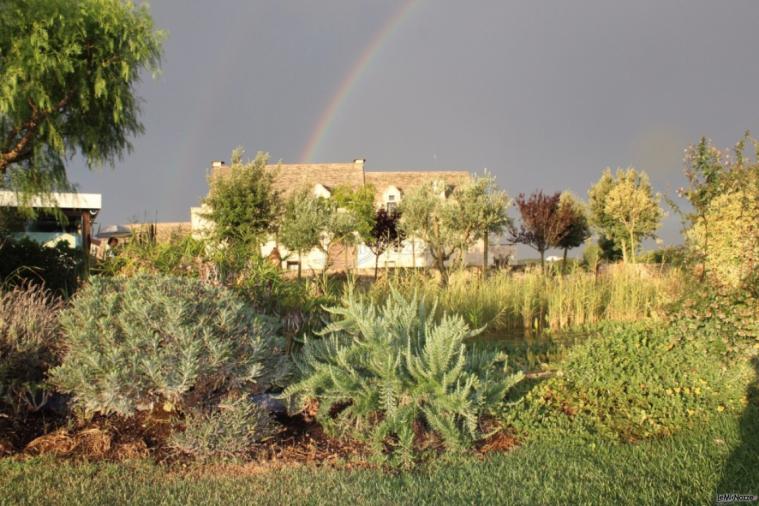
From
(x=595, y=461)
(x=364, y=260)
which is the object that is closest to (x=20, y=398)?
(x=595, y=461)

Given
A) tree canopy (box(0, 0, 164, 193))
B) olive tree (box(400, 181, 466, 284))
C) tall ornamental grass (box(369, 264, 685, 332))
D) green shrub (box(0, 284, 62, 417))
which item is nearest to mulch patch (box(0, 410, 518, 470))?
green shrub (box(0, 284, 62, 417))

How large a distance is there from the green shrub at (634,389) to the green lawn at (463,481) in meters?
0.39

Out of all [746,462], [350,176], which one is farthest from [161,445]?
[350,176]

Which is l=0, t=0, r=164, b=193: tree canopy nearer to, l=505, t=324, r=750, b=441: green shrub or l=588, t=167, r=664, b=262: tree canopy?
l=505, t=324, r=750, b=441: green shrub

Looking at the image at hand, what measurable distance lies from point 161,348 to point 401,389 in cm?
179

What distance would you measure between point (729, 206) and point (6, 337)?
794 centimetres

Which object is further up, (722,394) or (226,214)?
(226,214)

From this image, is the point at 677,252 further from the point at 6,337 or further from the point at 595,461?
the point at 6,337

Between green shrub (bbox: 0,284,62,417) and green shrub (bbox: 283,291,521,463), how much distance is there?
208cm

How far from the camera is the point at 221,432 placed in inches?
182

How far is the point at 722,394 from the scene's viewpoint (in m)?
5.85

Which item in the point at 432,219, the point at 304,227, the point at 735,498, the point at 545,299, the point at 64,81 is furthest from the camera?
the point at 432,219

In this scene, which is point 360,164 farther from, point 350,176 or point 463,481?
point 463,481

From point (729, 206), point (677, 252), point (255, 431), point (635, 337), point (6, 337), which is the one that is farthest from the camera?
point (677, 252)
